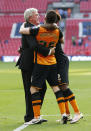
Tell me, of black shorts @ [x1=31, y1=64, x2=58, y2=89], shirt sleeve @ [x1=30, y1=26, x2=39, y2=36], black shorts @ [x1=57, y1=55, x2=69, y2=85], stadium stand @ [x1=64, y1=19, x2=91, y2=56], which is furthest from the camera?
stadium stand @ [x1=64, y1=19, x2=91, y2=56]

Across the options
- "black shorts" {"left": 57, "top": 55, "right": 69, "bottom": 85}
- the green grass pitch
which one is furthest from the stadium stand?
"black shorts" {"left": 57, "top": 55, "right": 69, "bottom": 85}

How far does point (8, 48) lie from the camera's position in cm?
5366

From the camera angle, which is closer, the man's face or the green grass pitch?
the green grass pitch

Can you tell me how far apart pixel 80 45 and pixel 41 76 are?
44.1m

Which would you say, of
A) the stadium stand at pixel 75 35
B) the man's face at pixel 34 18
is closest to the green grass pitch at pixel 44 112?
the man's face at pixel 34 18

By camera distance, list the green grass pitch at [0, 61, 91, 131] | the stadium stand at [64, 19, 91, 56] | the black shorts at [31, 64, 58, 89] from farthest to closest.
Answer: the stadium stand at [64, 19, 91, 56] < the black shorts at [31, 64, 58, 89] < the green grass pitch at [0, 61, 91, 131]

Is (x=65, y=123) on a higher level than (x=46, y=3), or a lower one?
higher

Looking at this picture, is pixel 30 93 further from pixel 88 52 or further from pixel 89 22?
pixel 89 22

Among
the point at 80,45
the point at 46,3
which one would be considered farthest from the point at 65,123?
the point at 46,3

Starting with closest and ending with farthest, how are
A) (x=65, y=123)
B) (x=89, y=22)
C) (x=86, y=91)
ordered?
(x=65, y=123) → (x=86, y=91) → (x=89, y=22)

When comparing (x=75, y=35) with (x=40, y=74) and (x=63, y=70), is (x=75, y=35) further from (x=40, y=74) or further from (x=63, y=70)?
(x=40, y=74)

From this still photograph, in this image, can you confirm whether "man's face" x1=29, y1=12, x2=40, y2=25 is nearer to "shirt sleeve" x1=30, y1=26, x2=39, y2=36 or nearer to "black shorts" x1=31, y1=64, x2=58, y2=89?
"shirt sleeve" x1=30, y1=26, x2=39, y2=36

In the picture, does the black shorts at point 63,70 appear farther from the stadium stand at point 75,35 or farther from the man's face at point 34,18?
the stadium stand at point 75,35

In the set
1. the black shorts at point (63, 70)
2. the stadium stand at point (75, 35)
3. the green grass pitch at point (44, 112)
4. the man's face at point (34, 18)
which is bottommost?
the stadium stand at point (75, 35)
